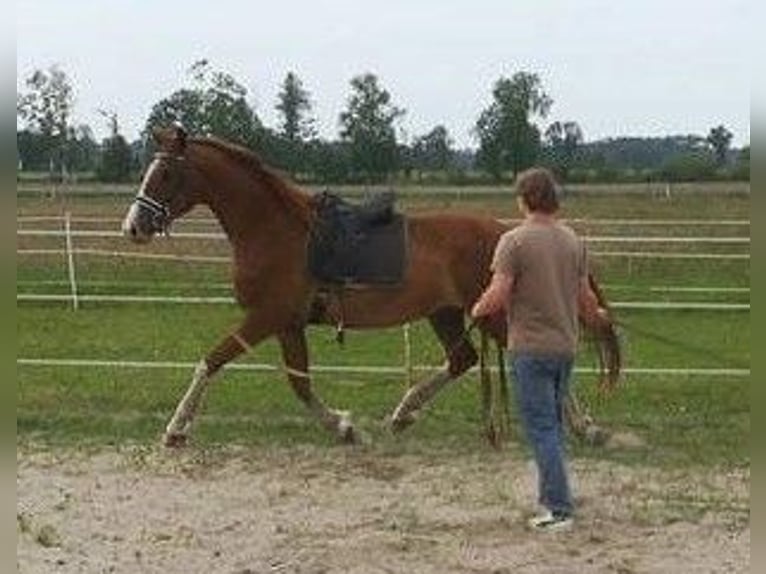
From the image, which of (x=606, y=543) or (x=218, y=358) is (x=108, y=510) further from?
(x=606, y=543)

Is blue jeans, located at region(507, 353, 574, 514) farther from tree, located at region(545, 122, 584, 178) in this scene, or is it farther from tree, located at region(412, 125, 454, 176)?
tree, located at region(412, 125, 454, 176)

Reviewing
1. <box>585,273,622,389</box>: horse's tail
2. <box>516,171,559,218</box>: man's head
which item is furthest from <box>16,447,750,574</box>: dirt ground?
<box>516,171,559,218</box>: man's head

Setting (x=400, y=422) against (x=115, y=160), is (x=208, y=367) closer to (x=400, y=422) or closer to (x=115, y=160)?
(x=400, y=422)

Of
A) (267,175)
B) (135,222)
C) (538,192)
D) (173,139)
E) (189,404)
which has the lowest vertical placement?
(189,404)

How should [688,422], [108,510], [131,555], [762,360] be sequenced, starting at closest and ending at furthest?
1. [762,360]
2. [131,555]
3. [108,510]
4. [688,422]

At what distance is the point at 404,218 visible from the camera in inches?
302

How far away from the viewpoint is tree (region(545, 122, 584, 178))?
5959 cm

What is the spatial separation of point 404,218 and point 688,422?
242 centimetres

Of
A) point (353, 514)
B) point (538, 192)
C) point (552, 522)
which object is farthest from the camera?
point (353, 514)

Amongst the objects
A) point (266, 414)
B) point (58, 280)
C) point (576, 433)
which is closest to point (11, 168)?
point (576, 433)

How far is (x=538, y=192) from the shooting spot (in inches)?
217

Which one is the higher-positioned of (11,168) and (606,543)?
(11,168)

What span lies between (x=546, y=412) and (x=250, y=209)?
2.73m

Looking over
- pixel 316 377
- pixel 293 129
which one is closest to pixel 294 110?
pixel 293 129
